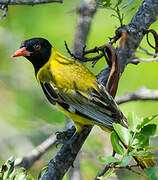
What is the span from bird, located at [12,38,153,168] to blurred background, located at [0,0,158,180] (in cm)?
76

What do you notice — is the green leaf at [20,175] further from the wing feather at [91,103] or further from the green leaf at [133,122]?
the wing feather at [91,103]

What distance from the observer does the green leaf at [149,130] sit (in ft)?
5.88

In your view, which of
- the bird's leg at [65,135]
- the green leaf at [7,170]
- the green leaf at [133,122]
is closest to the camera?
the green leaf at [133,122]

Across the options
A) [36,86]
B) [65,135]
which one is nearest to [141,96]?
[65,135]

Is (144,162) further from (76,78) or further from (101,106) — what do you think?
(76,78)

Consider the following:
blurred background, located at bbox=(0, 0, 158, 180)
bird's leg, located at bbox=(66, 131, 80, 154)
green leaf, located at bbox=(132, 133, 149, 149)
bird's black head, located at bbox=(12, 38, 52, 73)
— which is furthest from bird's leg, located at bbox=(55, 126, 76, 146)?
green leaf, located at bbox=(132, 133, 149, 149)

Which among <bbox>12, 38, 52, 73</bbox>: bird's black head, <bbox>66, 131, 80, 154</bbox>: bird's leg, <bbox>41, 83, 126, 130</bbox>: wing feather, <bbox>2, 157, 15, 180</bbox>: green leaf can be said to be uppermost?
<bbox>12, 38, 52, 73</bbox>: bird's black head

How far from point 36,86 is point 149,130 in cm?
376

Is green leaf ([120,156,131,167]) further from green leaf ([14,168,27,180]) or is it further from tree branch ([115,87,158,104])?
tree branch ([115,87,158,104])

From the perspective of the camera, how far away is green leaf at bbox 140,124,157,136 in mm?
1791

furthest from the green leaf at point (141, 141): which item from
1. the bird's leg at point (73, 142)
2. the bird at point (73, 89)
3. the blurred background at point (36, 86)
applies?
the blurred background at point (36, 86)

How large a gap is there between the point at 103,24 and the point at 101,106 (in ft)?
7.26

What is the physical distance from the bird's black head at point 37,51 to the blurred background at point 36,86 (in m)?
0.65

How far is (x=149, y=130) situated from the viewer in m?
1.82
